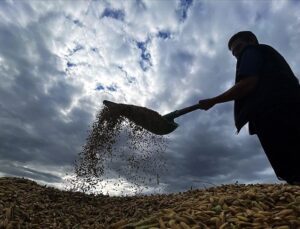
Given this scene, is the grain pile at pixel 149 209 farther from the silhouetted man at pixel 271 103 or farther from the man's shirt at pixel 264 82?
the man's shirt at pixel 264 82

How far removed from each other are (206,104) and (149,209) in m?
1.81

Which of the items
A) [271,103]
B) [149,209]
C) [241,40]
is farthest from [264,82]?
[149,209]

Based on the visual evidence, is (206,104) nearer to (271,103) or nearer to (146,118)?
(271,103)

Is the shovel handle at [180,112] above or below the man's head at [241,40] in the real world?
below

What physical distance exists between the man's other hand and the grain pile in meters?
1.23

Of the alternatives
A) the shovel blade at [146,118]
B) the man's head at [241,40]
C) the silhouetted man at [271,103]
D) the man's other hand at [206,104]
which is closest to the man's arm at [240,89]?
the silhouetted man at [271,103]

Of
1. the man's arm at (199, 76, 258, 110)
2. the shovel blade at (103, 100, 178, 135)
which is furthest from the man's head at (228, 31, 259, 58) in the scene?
the shovel blade at (103, 100, 178, 135)

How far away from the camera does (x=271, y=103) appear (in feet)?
16.0

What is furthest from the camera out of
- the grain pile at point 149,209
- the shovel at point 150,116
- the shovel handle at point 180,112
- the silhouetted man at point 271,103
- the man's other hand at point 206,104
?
the shovel at point 150,116

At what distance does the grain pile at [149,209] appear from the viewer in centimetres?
→ 438

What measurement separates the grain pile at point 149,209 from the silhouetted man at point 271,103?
0.53m

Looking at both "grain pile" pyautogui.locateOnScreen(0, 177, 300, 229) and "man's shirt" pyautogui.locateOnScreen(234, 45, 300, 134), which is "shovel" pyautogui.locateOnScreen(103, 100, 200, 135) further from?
"grain pile" pyautogui.locateOnScreen(0, 177, 300, 229)

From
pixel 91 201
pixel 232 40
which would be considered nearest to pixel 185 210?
pixel 232 40

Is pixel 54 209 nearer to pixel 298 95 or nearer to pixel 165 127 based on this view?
pixel 165 127
